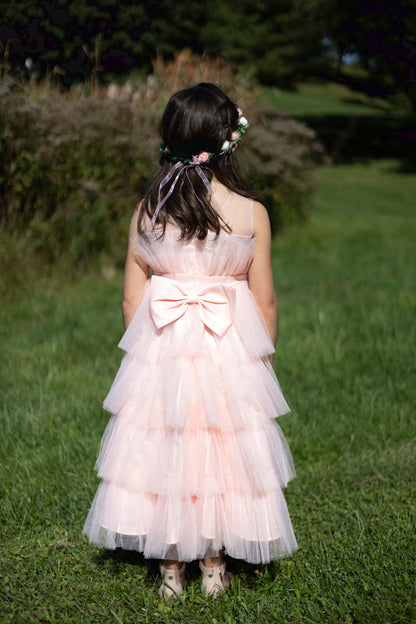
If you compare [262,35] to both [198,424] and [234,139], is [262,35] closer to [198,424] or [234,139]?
[234,139]

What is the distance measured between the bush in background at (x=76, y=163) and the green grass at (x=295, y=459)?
1.67ft

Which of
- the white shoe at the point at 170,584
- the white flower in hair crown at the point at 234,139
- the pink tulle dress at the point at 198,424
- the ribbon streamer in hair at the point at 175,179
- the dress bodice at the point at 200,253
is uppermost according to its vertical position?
the white flower in hair crown at the point at 234,139

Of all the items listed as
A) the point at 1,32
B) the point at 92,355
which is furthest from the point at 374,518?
the point at 1,32

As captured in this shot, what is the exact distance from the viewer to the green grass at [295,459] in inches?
94.0

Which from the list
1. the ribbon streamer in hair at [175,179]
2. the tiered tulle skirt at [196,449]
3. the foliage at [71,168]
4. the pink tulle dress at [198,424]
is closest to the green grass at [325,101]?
the foliage at [71,168]

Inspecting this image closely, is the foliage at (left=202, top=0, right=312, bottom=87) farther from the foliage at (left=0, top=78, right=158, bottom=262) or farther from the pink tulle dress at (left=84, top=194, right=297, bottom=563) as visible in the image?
the pink tulle dress at (left=84, top=194, right=297, bottom=563)

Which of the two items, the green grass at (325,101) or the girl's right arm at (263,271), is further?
the green grass at (325,101)

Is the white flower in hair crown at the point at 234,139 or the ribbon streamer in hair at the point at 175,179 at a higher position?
the white flower in hair crown at the point at 234,139

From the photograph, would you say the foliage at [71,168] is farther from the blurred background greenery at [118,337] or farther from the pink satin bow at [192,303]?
the pink satin bow at [192,303]

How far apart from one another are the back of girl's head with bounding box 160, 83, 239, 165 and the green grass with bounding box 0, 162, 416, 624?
1.76 meters

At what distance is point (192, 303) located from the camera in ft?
7.34

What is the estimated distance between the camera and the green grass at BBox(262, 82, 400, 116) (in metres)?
34.9

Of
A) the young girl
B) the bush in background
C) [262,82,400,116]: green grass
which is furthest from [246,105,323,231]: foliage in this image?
[262,82,400,116]: green grass

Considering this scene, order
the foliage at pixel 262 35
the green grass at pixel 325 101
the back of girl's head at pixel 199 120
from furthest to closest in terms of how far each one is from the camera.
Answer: the green grass at pixel 325 101
the foliage at pixel 262 35
the back of girl's head at pixel 199 120
